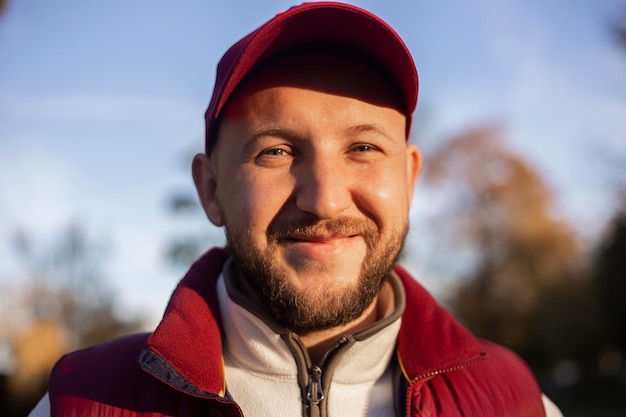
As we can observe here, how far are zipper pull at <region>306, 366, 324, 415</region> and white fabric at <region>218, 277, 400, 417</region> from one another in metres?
0.03

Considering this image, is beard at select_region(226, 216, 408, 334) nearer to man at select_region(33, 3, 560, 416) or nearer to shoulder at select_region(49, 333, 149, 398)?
man at select_region(33, 3, 560, 416)

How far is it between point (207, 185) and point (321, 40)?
0.70 meters

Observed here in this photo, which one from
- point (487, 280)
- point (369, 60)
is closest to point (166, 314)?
point (369, 60)

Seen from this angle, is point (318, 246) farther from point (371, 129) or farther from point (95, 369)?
point (95, 369)

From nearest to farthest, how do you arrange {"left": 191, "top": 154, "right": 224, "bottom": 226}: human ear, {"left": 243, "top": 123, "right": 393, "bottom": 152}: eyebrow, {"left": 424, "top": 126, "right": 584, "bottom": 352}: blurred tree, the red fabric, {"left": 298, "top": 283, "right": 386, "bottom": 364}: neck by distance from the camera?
1. the red fabric
2. {"left": 243, "top": 123, "right": 393, "bottom": 152}: eyebrow
3. {"left": 298, "top": 283, "right": 386, "bottom": 364}: neck
4. {"left": 191, "top": 154, "right": 224, "bottom": 226}: human ear
5. {"left": 424, "top": 126, "right": 584, "bottom": 352}: blurred tree

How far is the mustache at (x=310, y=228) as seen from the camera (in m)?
2.15

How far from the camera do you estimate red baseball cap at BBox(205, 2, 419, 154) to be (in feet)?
7.30

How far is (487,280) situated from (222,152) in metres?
26.9

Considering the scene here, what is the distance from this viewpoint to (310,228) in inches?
84.7

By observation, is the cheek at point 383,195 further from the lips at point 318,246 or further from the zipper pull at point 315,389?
the zipper pull at point 315,389

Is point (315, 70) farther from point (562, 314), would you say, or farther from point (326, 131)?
point (562, 314)

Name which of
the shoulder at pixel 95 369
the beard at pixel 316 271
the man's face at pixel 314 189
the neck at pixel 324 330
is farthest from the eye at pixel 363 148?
the shoulder at pixel 95 369

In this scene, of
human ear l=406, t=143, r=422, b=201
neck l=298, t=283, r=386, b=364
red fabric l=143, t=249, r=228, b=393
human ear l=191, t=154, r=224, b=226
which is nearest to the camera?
red fabric l=143, t=249, r=228, b=393

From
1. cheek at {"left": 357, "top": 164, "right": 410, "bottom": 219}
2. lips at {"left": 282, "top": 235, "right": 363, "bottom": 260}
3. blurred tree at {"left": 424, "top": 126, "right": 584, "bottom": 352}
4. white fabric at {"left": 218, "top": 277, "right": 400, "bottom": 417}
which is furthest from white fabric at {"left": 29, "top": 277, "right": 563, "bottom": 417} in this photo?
blurred tree at {"left": 424, "top": 126, "right": 584, "bottom": 352}
